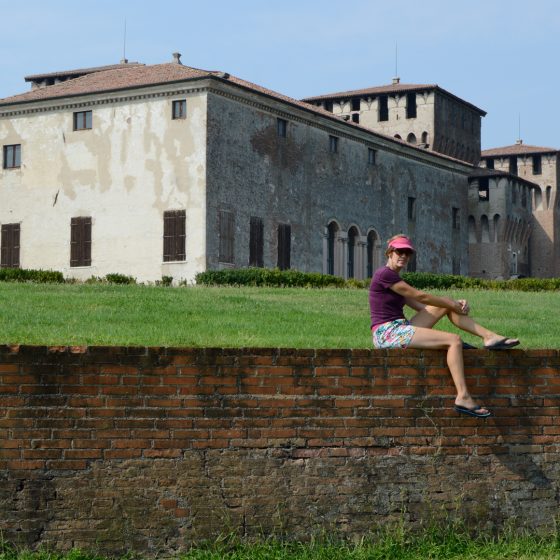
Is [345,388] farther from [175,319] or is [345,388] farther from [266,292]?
[266,292]

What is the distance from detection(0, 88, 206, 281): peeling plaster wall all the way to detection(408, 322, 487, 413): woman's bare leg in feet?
83.0

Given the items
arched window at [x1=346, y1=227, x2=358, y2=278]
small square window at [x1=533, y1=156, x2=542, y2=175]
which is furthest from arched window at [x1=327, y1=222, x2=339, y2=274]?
small square window at [x1=533, y1=156, x2=542, y2=175]

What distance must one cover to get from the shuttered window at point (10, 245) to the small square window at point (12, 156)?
6.82 ft

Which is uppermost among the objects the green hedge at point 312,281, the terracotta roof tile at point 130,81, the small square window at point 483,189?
the terracotta roof tile at point 130,81

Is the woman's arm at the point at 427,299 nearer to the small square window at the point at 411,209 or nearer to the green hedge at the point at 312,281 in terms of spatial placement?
the green hedge at the point at 312,281

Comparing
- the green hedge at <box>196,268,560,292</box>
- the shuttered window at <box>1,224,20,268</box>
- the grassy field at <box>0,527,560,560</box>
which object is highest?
the shuttered window at <box>1,224,20,268</box>

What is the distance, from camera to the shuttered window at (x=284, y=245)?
38.2 meters

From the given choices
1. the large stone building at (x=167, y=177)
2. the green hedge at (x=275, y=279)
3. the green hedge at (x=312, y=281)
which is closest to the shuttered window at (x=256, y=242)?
the large stone building at (x=167, y=177)

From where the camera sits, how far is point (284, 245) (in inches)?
1512

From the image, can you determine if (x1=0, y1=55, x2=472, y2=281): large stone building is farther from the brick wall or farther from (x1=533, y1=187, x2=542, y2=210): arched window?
(x1=533, y1=187, x2=542, y2=210): arched window

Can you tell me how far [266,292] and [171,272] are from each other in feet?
32.4

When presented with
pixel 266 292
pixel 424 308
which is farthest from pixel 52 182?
pixel 424 308

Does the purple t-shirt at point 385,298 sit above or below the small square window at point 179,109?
below

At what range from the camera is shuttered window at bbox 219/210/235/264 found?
35062 millimetres
